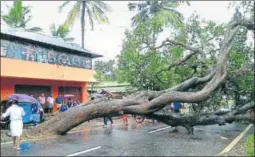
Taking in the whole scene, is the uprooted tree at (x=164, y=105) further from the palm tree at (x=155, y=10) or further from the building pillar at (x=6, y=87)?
the palm tree at (x=155, y=10)

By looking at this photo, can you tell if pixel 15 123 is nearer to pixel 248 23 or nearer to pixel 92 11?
pixel 248 23

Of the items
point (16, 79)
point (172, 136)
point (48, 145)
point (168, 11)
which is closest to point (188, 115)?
point (172, 136)

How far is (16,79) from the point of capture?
21297mm

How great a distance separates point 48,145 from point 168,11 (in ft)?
104

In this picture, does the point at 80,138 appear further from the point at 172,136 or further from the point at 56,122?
the point at 172,136

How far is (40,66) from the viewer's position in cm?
2194

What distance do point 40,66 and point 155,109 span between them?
9.35m

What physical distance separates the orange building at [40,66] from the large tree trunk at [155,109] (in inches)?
234

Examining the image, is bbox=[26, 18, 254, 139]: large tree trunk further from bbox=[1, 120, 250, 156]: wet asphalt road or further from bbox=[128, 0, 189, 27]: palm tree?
bbox=[128, 0, 189, 27]: palm tree

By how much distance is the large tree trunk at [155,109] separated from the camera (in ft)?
47.9

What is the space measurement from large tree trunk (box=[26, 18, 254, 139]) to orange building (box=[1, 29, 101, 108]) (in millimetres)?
5933

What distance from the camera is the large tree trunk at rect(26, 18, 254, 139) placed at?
1461 centimetres

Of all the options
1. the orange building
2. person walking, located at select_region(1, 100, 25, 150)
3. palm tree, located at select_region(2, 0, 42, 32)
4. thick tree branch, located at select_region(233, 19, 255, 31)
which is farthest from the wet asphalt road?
palm tree, located at select_region(2, 0, 42, 32)

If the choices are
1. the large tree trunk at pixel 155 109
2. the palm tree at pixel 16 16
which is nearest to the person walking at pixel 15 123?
the large tree trunk at pixel 155 109
